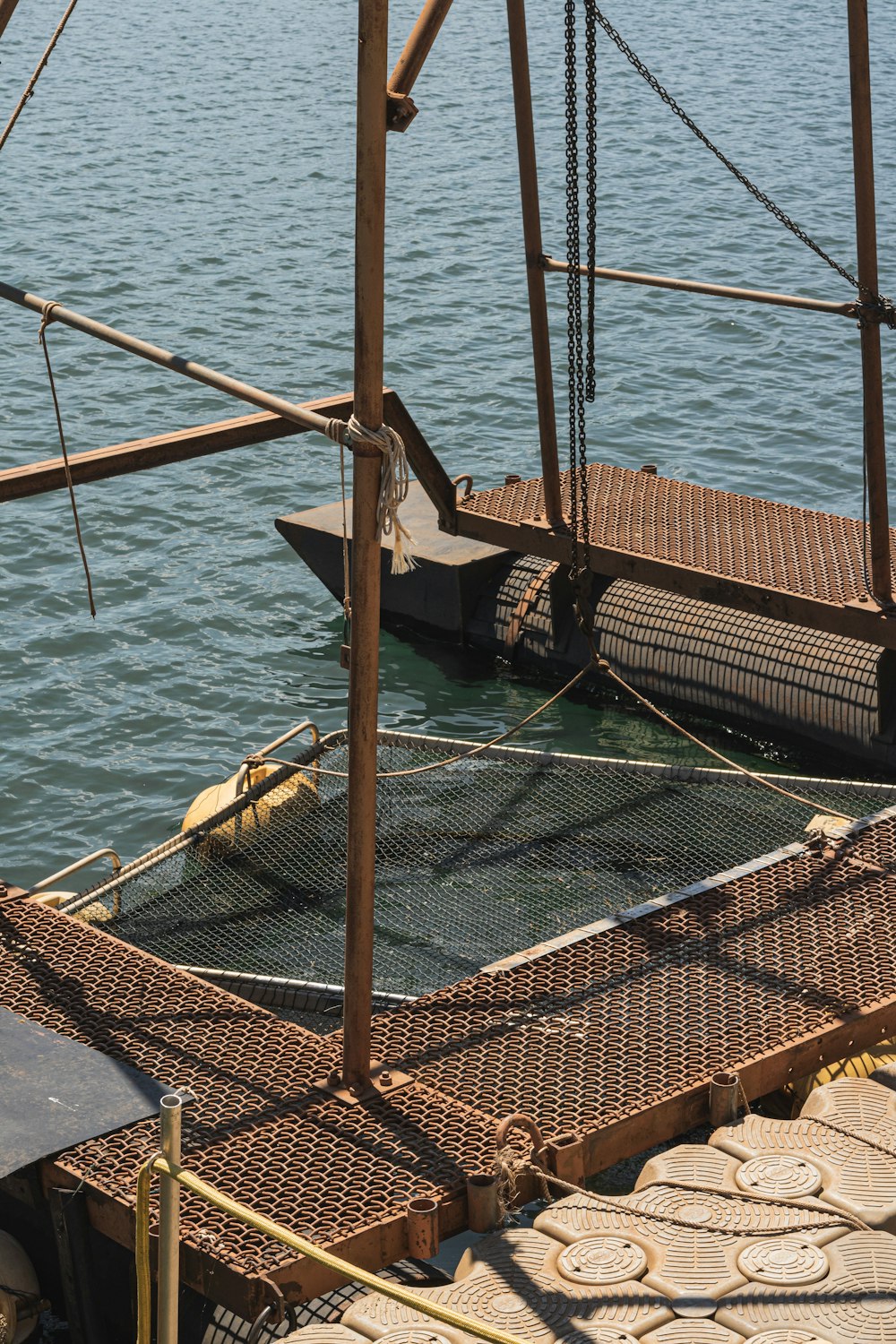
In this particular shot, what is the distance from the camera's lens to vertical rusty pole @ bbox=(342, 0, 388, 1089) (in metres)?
6.68

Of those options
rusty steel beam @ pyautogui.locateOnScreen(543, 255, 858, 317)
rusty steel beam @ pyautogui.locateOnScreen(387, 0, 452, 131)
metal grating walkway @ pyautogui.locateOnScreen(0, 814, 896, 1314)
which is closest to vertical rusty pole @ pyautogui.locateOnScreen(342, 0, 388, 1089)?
metal grating walkway @ pyautogui.locateOnScreen(0, 814, 896, 1314)

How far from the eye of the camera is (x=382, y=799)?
1184 centimetres

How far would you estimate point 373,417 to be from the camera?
22.8ft

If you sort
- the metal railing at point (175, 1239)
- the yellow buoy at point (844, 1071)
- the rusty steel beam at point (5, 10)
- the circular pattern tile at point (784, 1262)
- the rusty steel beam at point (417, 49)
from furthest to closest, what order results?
the rusty steel beam at point (5, 10) < the yellow buoy at point (844, 1071) < the rusty steel beam at point (417, 49) < the circular pattern tile at point (784, 1262) < the metal railing at point (175, 1239)

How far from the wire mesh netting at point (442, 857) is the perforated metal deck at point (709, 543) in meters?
2.13

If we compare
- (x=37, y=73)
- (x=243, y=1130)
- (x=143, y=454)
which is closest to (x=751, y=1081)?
(x=243, y=1130)

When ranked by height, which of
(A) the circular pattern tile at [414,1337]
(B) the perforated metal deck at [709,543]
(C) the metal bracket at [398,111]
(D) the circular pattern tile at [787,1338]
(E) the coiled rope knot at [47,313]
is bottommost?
(D) the circular pattern tile at [787,1338]

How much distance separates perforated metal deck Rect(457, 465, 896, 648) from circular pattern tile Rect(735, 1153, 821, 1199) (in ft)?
20.3

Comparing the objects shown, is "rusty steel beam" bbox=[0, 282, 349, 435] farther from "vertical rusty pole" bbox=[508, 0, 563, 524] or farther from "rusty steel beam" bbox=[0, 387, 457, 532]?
"vertical rusty pole" bbox=[508, 0, 563, 524]

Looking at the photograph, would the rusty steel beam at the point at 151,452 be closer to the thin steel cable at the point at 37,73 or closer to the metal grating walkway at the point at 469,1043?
the thin steel cable at the point at 37,73

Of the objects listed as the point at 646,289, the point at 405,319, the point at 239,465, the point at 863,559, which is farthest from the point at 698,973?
the point at 646,289

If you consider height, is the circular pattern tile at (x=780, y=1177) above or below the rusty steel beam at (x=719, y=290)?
below

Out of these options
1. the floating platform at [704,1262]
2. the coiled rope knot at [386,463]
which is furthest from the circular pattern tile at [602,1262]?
the coiled rope knot at [386,463]

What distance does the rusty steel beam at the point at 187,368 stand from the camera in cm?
776
